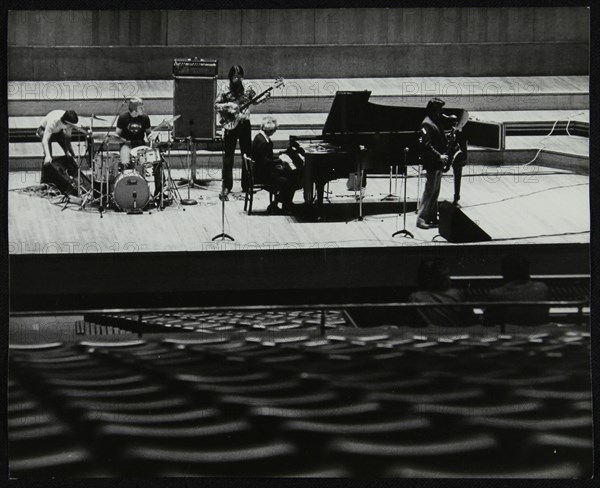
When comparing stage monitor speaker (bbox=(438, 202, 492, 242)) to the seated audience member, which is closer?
the seated audience member

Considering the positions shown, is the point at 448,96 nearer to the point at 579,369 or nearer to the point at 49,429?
the point at 579,369

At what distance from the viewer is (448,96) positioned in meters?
11.4

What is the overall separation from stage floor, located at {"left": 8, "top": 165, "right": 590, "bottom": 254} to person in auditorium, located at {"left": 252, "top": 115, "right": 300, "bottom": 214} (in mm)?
116

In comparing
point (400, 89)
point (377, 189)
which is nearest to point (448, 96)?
point (400, 89)

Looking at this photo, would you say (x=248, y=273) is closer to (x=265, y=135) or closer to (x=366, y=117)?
(x=265, y=135)

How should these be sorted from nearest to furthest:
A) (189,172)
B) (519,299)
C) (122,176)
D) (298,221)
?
(519,299) < (122,176) < (298,221) < (189,172)

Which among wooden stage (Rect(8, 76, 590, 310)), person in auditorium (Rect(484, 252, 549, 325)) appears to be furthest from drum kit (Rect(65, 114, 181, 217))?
person in auditorium (Rect(484, 252, 549, 325))

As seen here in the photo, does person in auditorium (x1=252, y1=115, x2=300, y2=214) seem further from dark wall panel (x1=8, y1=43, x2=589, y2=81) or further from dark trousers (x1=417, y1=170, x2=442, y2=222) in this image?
dark wall panel (x1=8, y1=43, x2=589, y2=81)

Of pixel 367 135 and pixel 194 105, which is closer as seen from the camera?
pixel 367 135

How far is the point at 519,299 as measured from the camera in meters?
8.52

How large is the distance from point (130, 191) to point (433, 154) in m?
1.96

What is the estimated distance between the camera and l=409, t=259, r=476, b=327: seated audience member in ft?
27.9

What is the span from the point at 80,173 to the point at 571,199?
313 centimetres

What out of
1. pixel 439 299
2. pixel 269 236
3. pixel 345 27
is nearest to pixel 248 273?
pixel 269 236
